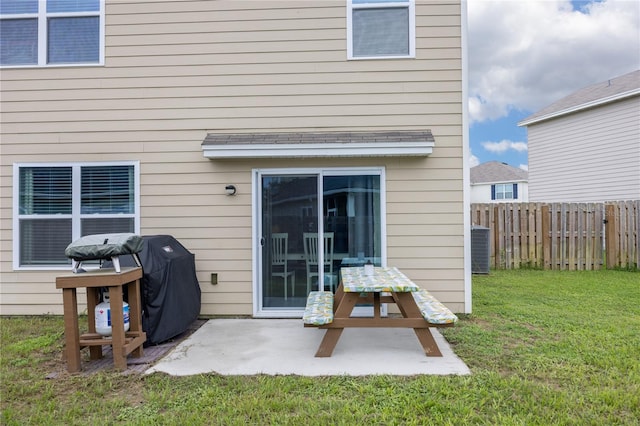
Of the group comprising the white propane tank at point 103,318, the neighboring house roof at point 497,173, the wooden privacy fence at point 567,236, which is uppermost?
the neighboring house roof at point 497,173

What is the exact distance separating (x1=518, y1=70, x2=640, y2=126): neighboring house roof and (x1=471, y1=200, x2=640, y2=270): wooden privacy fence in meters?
→ 5.77

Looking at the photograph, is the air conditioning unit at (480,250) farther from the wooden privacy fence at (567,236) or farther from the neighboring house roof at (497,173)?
the neighboring house roof at (497,173)

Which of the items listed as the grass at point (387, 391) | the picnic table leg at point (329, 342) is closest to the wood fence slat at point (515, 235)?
the grass at point (387, 391)

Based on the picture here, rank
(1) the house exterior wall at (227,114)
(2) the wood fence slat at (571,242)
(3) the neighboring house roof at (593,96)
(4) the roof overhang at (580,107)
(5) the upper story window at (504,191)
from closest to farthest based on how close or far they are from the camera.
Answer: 1. (1) the house exterior wall at (227,114)
2. (2) the wood fence slat at (571,242)
3. (4) the roof overhang at (580,107)
4. (3) the neighboring house roof at (593,96)
5. (5) the upper story window at (504,191)

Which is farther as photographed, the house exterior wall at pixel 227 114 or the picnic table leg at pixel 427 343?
the house exterior wall at pixel 227 114

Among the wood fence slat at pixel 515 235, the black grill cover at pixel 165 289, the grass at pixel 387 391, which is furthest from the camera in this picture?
the wood fence slat at pixel 515 235

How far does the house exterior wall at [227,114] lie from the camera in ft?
15.5

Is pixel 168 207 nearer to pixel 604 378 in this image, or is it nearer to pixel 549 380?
pixel 549 380

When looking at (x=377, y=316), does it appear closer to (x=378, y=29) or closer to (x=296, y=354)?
(x=296, y=354)

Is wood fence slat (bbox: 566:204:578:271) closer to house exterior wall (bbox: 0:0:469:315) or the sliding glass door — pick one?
house exterior wall (bbox: 0:0:469:315)

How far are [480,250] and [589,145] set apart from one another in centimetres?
839

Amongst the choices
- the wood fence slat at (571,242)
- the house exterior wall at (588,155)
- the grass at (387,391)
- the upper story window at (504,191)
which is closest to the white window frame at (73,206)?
the grass at (387,391)

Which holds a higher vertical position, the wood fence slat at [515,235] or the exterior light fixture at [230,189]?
the exterior light fixture at [230,189]

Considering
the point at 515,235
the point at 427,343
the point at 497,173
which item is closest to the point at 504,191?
the point at 497,173
